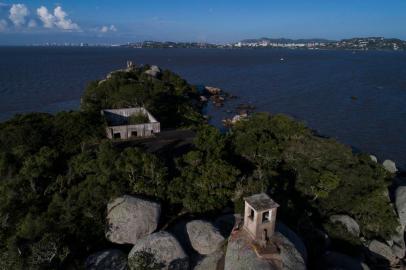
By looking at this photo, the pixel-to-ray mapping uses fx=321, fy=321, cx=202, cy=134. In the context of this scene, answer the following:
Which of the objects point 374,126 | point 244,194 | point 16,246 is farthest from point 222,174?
point 374,126

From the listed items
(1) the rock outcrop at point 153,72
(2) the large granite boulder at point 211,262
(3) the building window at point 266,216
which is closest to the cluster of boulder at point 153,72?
(1) the rock outcrop at point 153,72

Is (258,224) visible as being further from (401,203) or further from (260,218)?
(401,203)

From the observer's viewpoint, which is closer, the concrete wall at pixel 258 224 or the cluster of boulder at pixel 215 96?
the concrete wall at pixel 258 224

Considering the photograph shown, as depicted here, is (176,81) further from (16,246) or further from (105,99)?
(16,246)

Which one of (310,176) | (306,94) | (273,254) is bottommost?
(306,94)

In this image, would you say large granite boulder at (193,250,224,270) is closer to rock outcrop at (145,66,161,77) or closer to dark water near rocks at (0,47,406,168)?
dark water near rocks at (0,47,406,168)

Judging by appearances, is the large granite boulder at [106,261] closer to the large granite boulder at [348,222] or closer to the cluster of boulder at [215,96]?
the large granite boulder at [348,222]

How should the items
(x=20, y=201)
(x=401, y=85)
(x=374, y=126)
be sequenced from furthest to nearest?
(x=401, y=85) < (x=374, y=126) < (x=20, y=201)

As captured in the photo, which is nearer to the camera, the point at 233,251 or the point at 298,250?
the point at 233,251
